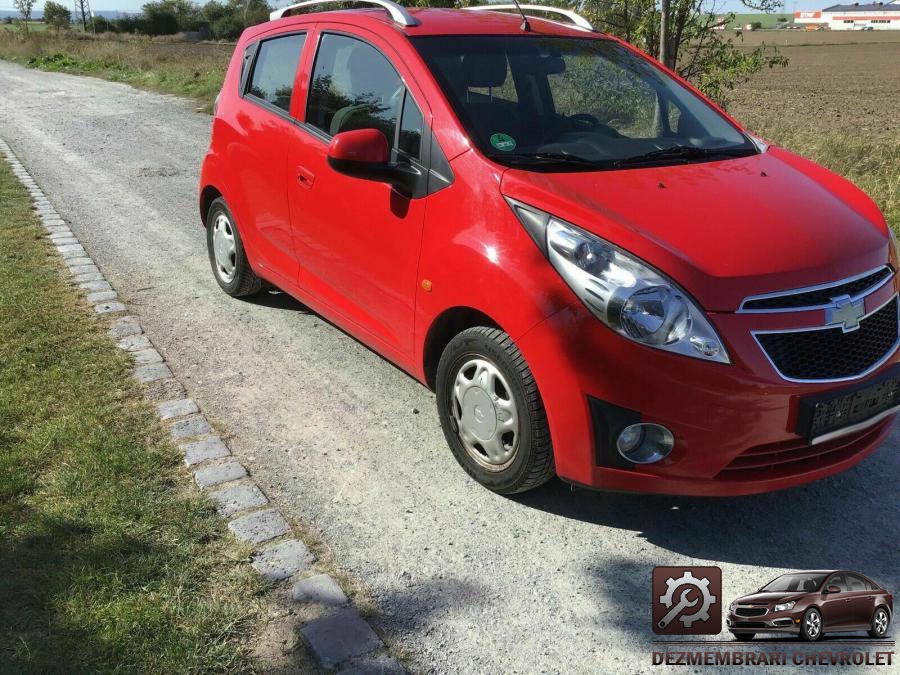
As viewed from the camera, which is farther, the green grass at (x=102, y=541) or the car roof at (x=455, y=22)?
the car roof at (x=455, y=22)

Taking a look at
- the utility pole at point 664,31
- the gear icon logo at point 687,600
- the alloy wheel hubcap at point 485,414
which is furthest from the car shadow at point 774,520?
the utility pole at point 664,31

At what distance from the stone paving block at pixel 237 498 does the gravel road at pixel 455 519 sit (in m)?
0.08

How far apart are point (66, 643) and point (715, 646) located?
2.08m

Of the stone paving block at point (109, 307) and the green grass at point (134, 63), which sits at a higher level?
the green grass at point (134, 63)

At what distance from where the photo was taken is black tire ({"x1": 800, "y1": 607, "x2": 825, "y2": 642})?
2.77 m

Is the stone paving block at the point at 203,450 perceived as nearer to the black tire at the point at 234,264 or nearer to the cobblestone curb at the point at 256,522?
the cobblestone curb at the point at 256,522

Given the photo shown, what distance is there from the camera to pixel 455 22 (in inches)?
166

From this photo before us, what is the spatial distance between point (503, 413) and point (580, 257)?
711mm

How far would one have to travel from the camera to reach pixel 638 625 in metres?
2.81

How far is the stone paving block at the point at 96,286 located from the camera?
20.0 ft

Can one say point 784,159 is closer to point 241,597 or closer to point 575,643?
point 575,643

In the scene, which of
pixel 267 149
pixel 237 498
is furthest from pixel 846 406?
pixel 267 149

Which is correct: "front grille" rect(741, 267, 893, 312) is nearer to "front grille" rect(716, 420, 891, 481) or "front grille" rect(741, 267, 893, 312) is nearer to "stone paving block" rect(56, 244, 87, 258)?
"front grille" rect(716, 420, 891, 481)

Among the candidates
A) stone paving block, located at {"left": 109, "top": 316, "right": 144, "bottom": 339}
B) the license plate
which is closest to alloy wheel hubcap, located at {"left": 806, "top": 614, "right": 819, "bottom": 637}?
the license plate
